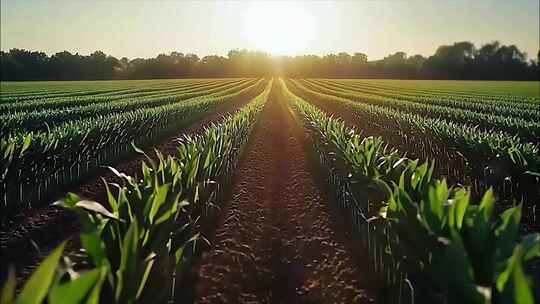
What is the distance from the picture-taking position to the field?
2518 mm

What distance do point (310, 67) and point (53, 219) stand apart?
128618 mm

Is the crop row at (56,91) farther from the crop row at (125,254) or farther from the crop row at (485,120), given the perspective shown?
the crop row at (125,254)

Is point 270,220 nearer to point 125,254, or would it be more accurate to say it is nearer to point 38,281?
point 125,254

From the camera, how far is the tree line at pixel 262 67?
87.8 meters

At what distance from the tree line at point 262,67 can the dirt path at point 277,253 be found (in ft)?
291

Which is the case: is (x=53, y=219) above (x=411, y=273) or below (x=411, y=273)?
below

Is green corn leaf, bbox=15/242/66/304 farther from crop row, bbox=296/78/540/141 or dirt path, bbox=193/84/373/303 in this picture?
crop row, bbox=296/78/540/141

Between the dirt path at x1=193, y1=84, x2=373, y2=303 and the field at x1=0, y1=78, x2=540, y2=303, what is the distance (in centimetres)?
3

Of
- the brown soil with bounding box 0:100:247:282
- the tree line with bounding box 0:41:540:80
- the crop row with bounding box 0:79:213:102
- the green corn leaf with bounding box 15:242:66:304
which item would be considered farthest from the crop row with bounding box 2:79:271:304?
the tree line with bounding box 0:41:540:80

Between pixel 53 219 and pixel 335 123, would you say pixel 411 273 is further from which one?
pixel 335 123

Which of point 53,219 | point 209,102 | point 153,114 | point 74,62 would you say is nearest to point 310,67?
point 74,62

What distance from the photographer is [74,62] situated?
92.6 meters

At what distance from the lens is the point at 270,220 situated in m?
7.23

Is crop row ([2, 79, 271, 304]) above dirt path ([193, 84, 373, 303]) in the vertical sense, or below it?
above
